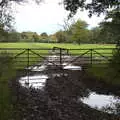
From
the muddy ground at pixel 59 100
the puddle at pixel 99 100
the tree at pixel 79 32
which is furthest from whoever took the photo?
the tree at pixel 79 32

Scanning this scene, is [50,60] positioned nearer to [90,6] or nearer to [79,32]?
[90,6]

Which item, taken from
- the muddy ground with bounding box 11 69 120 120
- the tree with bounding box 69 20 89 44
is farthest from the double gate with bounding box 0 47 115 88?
the tree with bounding box 69 20 89 44

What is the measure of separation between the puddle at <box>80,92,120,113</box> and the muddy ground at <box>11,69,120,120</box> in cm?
43

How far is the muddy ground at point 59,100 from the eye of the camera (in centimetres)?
1177

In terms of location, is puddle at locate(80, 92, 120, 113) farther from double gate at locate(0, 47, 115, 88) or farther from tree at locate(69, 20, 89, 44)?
tree at locate(69, 20, 89, 44)

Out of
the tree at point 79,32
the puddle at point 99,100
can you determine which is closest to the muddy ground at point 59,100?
the puddle at point 99,100

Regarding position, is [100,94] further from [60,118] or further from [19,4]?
[19,4]

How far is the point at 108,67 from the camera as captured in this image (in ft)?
66.1

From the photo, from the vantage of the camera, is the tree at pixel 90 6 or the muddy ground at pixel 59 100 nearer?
the muddy ground at pixel 59 100

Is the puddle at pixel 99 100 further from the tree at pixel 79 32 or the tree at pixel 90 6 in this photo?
the tree at pixel 79 32

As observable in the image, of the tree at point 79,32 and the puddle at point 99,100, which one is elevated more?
the tree at point 79,32

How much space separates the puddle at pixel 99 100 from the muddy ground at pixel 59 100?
430 millimetres

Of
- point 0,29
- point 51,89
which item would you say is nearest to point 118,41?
point 51,89

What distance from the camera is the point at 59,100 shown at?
14.3 meters
